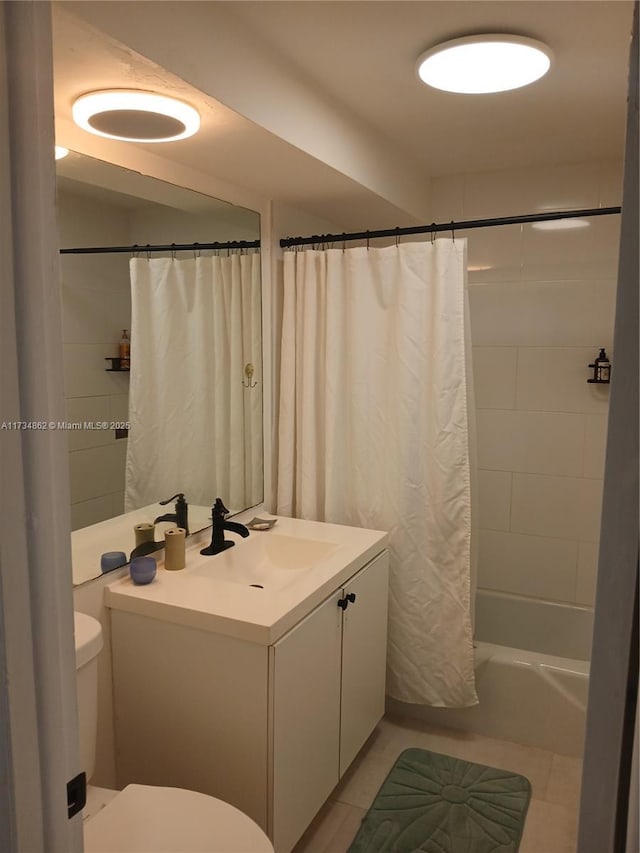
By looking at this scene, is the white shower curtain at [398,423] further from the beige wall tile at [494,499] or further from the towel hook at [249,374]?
the beige wall tile at [494,499]

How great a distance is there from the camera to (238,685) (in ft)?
5.80

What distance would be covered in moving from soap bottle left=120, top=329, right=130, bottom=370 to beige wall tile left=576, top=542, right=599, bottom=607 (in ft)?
7.53

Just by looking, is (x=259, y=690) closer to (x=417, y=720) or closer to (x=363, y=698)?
(x=363, y=698)

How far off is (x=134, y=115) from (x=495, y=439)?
226cm

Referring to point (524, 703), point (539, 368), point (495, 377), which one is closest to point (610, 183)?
point (539, 368)

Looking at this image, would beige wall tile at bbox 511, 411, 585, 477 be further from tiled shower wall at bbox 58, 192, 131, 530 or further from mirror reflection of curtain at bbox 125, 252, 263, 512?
tiled shower wall at bbox 58, 192, 131, 530

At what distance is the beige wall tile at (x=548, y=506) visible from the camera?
3102mm

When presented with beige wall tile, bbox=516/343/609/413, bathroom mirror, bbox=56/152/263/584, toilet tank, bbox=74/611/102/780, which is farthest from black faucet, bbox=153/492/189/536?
beige wall tile, bbox=516/343/609/413

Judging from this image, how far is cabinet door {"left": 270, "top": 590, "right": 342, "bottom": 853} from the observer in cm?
178

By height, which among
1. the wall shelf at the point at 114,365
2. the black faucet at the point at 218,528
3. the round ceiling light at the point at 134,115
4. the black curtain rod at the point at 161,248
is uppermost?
the round ceiling light at the point at 134,115

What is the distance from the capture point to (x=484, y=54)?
67.7 inches

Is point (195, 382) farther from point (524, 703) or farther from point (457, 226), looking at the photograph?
point (524, 703)

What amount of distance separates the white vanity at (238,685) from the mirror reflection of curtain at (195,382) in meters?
0.35

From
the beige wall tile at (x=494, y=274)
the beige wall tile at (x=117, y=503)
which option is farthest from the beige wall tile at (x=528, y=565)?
the beige wall tile at (x=117, y=503)
